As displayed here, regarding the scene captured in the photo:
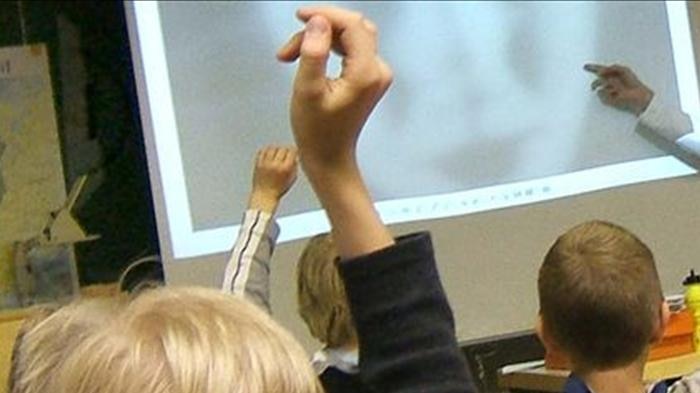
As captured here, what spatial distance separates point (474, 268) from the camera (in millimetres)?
2217

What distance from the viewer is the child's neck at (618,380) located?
1504 millimetres

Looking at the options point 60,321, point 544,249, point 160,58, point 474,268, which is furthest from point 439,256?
point 60,321

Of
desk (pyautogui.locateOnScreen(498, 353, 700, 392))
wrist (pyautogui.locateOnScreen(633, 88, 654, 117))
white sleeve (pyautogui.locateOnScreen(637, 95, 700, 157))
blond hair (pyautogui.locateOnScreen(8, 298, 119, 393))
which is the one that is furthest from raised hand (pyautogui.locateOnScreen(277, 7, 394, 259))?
wrist (pyautogui.locateOnScreen(633, 88, 654, 117))

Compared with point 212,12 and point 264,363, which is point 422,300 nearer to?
point 264,363

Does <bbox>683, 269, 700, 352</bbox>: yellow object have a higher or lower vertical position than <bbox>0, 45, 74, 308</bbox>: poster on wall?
lower

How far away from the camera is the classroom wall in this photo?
6.69 ft

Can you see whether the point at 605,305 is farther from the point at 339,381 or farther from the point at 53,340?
the point at 53,340

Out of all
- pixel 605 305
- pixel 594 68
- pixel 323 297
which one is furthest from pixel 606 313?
pixel 594 68

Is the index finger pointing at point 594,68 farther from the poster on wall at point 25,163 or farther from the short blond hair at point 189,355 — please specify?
the short blond hair at point 189,355

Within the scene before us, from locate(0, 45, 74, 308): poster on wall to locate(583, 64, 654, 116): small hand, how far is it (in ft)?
2.74

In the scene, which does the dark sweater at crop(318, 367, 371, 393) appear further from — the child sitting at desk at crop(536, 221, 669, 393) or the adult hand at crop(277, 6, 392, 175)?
the adult hand at crop(277, 6, 392, 175)

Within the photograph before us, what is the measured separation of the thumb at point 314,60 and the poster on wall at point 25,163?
1.28m

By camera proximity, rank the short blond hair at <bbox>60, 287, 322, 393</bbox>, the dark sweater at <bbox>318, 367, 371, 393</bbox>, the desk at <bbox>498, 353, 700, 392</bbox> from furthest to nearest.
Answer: the dark sweater at <bbox>318, 367, 371, 393</bbox> < the desk at <bbox>498, 353, 700, 392</bbox> < the short blond hair at <bbox>60, 287, 322, 393</bbox>

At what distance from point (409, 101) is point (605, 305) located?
2.82 ft
